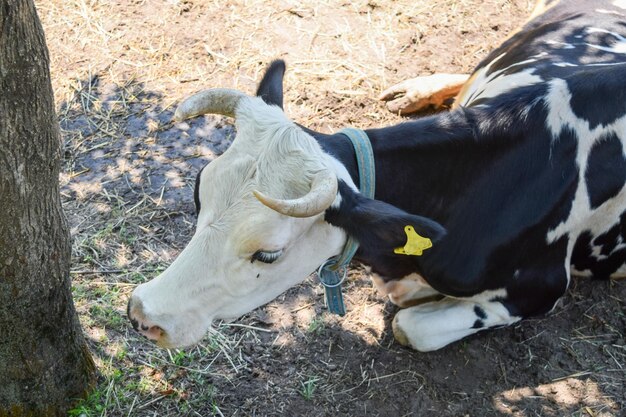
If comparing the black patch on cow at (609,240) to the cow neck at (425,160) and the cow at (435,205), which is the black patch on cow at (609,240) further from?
the cow neck at (425,160)

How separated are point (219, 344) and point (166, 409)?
0.52 meters

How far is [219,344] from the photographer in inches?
177

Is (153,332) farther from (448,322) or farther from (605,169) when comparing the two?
(605,169)

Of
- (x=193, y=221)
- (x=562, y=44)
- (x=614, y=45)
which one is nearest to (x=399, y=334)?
(x=193, y=221)

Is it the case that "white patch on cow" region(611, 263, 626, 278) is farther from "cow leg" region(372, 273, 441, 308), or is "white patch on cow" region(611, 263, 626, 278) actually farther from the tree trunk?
the tree trunk

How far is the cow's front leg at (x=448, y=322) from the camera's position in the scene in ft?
14.4

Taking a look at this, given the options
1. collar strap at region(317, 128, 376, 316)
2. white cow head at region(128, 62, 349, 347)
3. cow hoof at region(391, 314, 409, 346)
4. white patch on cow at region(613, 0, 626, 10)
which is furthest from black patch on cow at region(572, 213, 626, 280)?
white patch on cow at region(613, 0, 626, 10)

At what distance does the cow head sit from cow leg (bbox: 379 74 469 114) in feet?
8.83

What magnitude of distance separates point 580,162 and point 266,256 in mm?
1828

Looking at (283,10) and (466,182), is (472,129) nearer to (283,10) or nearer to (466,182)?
(466,182)

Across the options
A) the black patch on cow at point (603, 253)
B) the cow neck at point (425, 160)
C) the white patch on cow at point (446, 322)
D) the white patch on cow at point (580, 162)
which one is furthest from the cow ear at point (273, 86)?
the black patch on cow at point (603, 253)

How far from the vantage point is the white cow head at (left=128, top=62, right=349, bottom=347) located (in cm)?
335

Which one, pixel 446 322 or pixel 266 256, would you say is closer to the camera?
pixel 266 256

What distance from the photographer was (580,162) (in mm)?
4094
